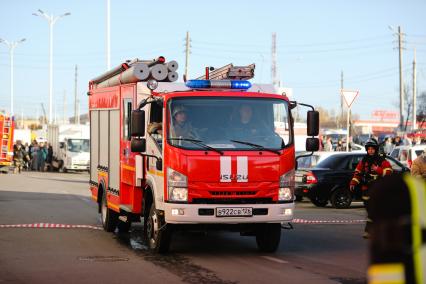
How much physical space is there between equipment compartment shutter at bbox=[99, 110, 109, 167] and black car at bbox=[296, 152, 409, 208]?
900 cm

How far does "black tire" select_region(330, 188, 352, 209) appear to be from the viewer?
23609 mm

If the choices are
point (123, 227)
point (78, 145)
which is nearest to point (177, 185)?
point (123, 227)

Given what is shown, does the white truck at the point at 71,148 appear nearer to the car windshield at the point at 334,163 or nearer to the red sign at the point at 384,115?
the car windshield at the point at 334,163

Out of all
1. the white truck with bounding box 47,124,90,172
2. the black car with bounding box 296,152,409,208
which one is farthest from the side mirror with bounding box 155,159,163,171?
the white truck with bounding box 47,124,90,172

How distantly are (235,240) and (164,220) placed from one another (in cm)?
324

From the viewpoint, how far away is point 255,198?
11859mm

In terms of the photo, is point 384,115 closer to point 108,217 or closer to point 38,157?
point 38,157

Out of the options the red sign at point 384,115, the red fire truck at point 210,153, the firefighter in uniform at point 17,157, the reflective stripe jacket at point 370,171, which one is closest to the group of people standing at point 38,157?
the firefighter in uniform at point 17,157

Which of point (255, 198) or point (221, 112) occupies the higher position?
point (221, 112)

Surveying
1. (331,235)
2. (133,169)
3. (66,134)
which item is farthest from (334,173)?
(66,134)

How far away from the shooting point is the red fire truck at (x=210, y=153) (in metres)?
11.6

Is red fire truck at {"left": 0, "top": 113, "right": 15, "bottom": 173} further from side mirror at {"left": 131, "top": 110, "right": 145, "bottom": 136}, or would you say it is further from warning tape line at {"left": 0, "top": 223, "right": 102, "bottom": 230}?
side mirror at {"left": 131, "top": 110, "right": 145, "bottom": 136}

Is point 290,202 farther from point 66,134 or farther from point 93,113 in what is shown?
point 66,134

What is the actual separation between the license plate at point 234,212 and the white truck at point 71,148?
40035 millimetres
